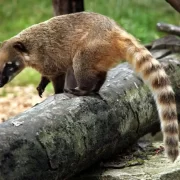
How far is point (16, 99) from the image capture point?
8508mm

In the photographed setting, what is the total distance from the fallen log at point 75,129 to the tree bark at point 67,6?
1616mm

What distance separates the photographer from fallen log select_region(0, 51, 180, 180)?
3760mm

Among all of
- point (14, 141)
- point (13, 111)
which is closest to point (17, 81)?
point (13, 111)

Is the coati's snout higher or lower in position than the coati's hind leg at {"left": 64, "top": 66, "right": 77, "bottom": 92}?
higher

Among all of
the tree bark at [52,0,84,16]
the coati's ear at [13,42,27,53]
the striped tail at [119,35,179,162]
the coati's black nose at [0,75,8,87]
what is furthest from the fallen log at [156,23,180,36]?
the coati's black nose at [0,75,8,87]

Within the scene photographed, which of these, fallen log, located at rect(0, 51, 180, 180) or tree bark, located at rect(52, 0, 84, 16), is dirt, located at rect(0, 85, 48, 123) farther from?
fallen log, located at rect(0, 51, 180, 180)

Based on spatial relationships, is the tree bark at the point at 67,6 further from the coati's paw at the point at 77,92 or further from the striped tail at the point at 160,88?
the coati's paw at the point at 77,92

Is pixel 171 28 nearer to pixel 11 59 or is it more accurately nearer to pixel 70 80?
pixel 70 80

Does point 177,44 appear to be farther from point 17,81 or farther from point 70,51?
point 17,81

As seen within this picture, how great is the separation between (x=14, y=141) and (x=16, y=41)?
1.61 m

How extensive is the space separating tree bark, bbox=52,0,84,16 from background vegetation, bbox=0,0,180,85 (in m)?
3.94

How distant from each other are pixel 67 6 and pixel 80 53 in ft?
7.28

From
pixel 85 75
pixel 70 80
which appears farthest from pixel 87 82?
pixel 70 80

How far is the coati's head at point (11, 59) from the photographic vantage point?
199 inches
